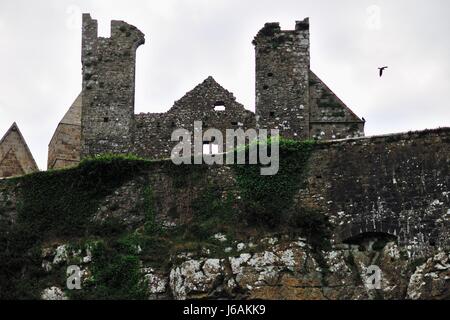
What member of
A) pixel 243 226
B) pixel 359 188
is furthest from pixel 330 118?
pixel 243 226

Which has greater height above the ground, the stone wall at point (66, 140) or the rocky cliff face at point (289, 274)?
the stone wall at point (66, 140)

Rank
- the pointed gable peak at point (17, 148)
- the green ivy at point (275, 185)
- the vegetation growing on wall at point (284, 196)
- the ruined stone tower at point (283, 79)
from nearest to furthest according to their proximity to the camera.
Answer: the vegetation growing on wall at point (284, 196)
the green ivy at point (275, 185)
the ruined stone tower at point (283, 79)
the pointed gable peak at point (17, 148)

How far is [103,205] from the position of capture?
46.6 meters

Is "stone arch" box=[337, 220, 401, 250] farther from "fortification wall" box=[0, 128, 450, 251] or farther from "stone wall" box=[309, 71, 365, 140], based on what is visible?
"stone wall" box=[309, 71, 365, 140]

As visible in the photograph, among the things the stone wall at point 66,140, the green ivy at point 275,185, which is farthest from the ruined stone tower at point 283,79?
the stone wall at point 66,140


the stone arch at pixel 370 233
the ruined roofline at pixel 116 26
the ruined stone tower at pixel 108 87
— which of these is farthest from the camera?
the ruined roofline at pixel 116 26

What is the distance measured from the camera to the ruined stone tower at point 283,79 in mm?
51375

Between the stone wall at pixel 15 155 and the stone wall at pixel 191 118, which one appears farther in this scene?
the stone wall at pixel 15 155

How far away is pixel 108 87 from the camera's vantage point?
173 ft

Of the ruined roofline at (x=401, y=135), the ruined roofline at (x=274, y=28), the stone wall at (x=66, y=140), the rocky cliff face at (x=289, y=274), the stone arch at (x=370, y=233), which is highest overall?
the ruined roofline at (x=274, y=28)

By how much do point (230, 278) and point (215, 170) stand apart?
4.47m

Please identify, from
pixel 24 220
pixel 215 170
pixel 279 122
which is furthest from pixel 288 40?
pixel 24 220

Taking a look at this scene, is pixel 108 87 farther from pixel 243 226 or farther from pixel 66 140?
pixel 243 226

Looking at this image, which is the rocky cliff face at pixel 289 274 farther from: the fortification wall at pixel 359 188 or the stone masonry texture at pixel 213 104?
the stone masonry texture at pixel 213 104
